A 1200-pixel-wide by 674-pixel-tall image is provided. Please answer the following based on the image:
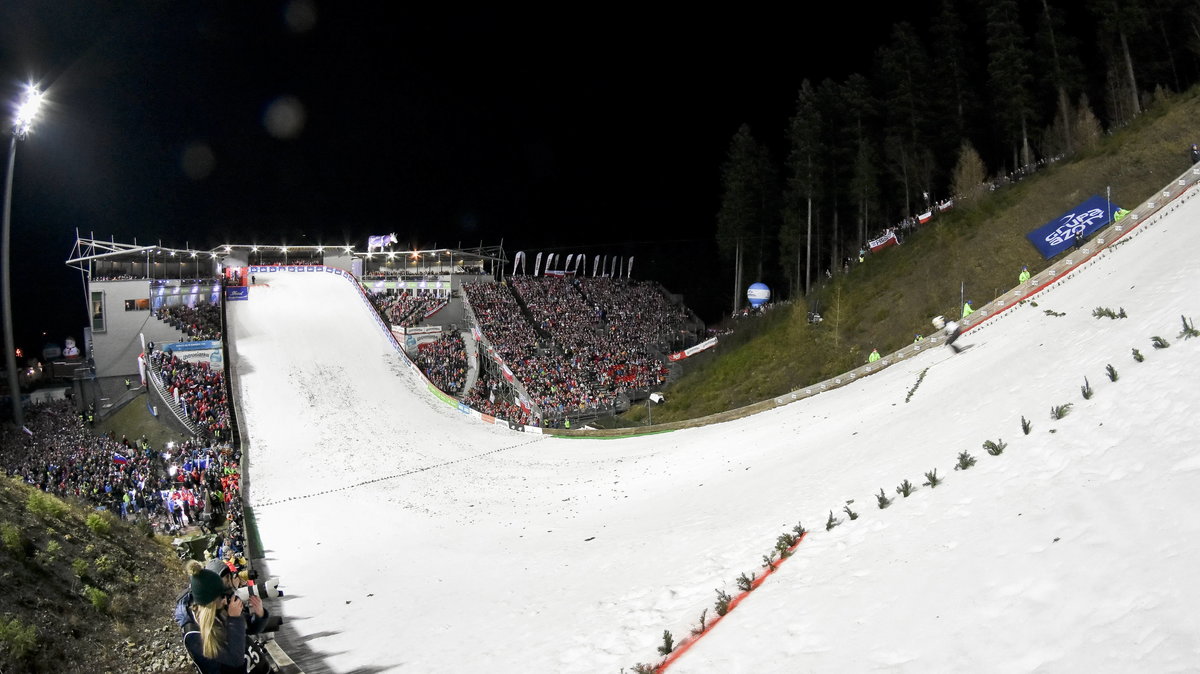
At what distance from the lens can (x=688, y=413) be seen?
3012 cm

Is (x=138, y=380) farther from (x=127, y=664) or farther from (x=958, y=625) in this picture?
(x=958, y=625)

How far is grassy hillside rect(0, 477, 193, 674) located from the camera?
19.0ft

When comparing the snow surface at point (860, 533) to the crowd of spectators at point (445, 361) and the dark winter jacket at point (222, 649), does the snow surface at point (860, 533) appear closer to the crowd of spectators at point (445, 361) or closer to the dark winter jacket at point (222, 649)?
the dark winter jacket at point (222, 649)

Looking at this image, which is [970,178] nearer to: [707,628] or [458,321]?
[707,628]

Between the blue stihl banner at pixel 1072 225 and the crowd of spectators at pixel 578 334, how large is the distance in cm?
1883

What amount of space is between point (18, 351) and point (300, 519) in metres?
59.4

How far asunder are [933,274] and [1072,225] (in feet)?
17.5

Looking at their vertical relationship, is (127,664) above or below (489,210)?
below

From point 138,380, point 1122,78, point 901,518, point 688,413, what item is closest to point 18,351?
point 138,380

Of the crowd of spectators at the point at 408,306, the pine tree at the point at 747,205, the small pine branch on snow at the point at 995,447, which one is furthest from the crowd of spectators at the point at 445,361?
the small pine branch on snow at the point at 995,447

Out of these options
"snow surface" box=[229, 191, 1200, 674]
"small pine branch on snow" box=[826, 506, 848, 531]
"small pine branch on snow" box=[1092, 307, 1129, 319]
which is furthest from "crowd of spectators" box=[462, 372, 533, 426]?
"small pine branch on snow" box=[826, 506, 848, 531]

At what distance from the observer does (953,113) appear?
1607 inches

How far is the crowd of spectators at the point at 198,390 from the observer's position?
2762 centimetres

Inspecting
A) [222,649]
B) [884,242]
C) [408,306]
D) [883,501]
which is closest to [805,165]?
[884,242]
